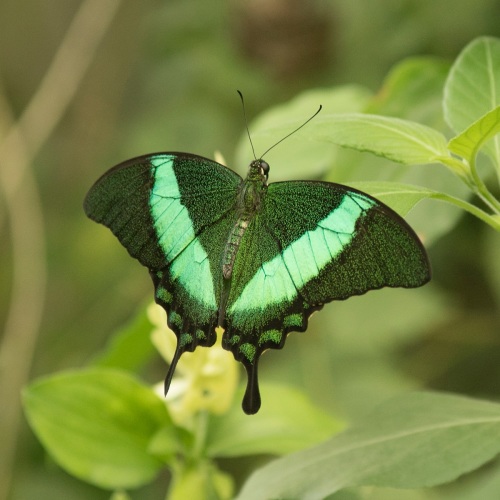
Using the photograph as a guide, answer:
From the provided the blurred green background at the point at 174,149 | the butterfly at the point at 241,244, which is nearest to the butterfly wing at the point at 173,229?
the butterfly at the point at 241,244

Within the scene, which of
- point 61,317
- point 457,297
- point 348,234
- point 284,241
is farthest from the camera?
point 61,317

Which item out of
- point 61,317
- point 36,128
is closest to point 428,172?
point 36,128

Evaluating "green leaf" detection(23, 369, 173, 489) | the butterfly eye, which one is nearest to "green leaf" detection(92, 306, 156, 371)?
"green leaf" detection(23, 369, 173, 489)

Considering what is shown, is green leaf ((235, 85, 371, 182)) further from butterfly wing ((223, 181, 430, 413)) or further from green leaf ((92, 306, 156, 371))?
green leaf ((92, 306, 156, 371))

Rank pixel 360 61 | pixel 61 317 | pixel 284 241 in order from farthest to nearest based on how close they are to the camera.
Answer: pixel 61 317
pixel 360 61
pixel 284 241

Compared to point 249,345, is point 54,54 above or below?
above

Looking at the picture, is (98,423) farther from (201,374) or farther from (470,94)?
(470,94)

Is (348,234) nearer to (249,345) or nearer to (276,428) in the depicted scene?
(249,345)
